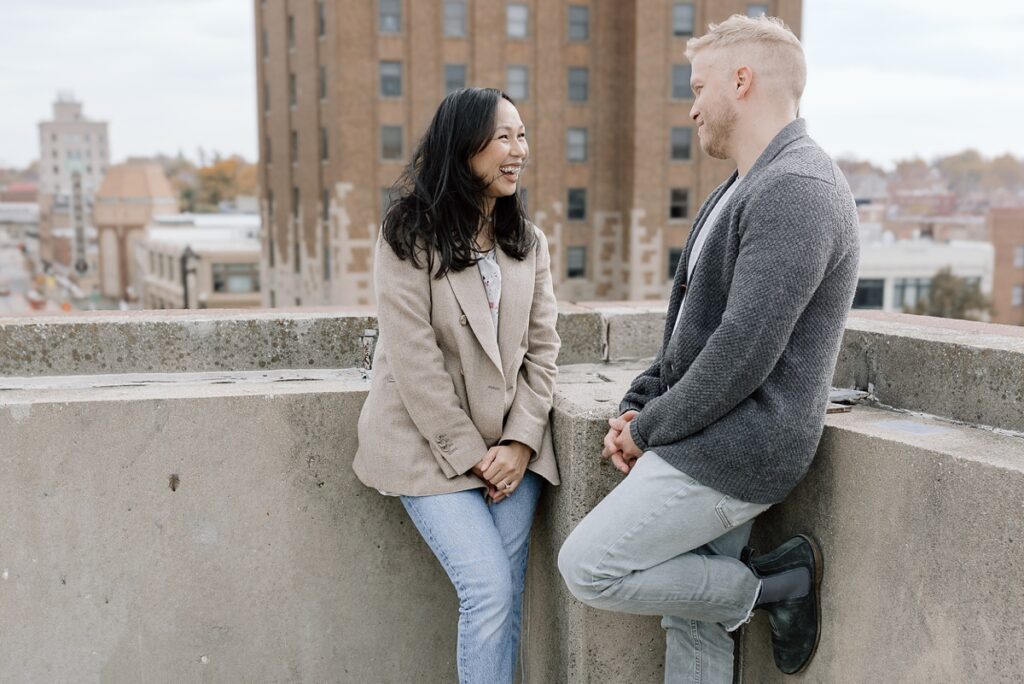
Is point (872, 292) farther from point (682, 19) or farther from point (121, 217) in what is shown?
point (121, 217)

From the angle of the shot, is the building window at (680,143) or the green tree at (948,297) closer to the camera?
the building window at (680,143)

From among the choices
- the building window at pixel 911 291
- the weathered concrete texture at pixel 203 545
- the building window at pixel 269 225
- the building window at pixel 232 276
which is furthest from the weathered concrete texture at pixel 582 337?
the building window at pixel 232 276

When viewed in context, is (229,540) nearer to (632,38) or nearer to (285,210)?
(632,38)

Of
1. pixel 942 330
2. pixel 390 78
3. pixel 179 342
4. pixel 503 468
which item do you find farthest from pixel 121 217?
pixel 942 330

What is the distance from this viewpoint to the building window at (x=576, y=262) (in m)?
44.8

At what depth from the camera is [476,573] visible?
295cm

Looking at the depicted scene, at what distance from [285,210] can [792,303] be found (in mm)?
47229

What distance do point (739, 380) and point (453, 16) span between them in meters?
41.7

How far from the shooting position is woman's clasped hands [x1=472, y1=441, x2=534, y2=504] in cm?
306

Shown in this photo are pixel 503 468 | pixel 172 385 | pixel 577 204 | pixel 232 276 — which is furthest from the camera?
pixel 232 276

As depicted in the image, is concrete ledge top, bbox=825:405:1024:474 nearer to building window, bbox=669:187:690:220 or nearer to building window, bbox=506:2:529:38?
building window, bbox=506:2:529:38

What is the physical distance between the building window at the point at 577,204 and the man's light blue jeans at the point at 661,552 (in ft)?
138

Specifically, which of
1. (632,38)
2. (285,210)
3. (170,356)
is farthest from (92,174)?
(170,356)

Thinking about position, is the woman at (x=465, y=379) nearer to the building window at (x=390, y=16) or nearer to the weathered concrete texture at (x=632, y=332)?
the weathered concrete texture at (x=632, y=332)
